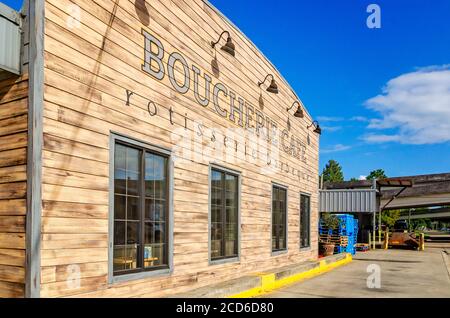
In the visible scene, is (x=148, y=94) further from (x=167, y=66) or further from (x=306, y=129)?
(x=306, y=129)

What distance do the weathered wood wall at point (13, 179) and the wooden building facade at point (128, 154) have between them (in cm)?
2

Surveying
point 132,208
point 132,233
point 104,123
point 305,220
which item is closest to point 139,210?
point 132,208

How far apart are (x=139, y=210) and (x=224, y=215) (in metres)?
3.02

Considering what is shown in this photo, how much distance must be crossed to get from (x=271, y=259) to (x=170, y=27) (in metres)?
6.71

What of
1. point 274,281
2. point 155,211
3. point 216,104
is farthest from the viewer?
point 274,281

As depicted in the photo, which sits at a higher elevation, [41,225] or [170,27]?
[170,27]

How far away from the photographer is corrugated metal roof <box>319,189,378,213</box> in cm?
2975

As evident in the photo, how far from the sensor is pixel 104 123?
6004 mm

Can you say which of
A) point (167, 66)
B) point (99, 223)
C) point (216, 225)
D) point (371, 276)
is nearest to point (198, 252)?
point (216, 225)

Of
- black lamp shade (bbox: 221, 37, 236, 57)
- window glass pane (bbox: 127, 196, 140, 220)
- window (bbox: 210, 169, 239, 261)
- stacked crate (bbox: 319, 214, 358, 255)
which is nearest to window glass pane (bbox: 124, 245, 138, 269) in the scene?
window glass pane (bbox: 127, 196, 140, 220)

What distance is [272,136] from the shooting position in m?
12.3

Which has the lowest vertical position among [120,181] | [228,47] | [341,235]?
[341,235]

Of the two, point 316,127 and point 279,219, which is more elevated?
point 316,127

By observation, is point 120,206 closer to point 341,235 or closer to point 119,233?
point 119,233
